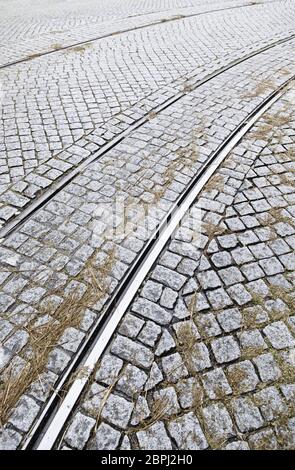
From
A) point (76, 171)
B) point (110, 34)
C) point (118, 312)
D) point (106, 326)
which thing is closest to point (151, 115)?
point (76, 171)

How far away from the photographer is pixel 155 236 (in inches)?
154

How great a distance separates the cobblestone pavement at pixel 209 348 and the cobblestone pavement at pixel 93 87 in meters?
2.14

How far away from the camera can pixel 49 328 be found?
3.08m

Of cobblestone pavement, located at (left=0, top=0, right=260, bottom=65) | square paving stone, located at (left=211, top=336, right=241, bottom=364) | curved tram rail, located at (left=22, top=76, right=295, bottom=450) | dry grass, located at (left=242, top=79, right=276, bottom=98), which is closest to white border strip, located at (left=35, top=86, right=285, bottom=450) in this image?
curved tram rail, located at (left=22, top=76, right=295, bottom=450)

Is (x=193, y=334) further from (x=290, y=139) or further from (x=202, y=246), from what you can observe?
(x=290, y=139)

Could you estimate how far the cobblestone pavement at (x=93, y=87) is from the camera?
4957mm

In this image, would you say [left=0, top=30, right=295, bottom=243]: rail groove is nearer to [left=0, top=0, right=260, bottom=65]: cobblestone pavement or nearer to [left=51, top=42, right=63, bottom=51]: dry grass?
[left=51, top=42, right=63, bottom=51]: dry grass

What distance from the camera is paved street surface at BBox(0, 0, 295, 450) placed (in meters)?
2.63

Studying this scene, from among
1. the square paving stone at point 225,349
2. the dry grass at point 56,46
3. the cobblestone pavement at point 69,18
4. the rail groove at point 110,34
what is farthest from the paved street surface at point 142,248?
the cobblestone pavement at point 69,18

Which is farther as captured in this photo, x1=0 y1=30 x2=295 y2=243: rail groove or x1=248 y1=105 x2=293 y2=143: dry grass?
x1=248 y1=105 x2=293 y2=143: dry grass

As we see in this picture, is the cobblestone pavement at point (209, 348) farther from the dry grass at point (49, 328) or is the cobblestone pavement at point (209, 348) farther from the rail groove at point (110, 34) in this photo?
the rail groove at point (110, 34)

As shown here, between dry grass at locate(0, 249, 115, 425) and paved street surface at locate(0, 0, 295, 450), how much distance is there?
12 mm
